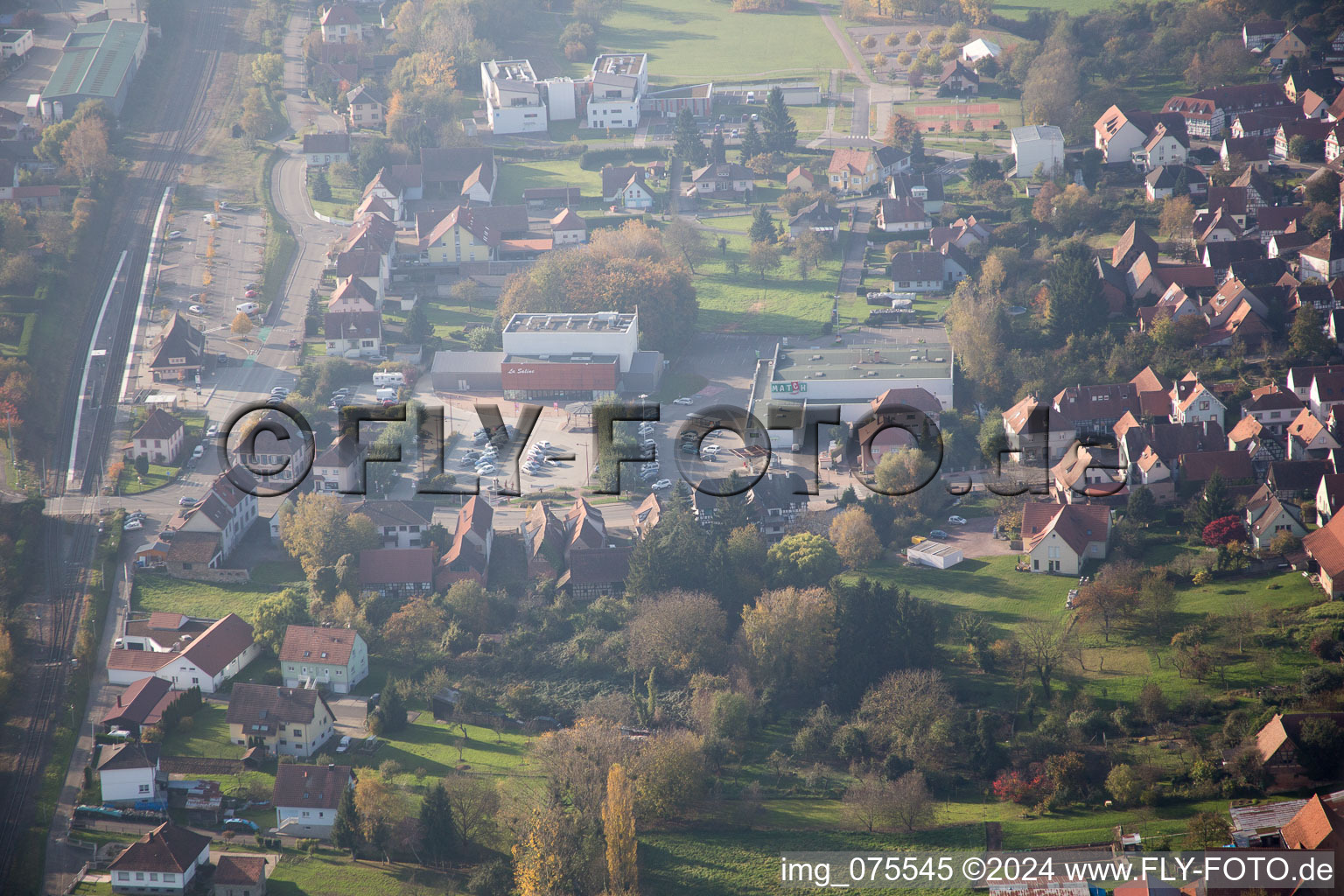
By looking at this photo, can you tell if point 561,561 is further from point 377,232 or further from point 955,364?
point 377,232

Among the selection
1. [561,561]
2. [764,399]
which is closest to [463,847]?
[561,561]

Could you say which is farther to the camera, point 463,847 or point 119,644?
point 119,644

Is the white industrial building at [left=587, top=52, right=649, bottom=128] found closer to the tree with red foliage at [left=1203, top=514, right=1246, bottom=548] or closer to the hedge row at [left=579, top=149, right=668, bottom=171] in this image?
the hedge row at [left=579, top=149, right=668, bottom=171]

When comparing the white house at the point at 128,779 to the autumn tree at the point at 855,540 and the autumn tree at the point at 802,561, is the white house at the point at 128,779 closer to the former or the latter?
the autumn tree at the point at 802,561

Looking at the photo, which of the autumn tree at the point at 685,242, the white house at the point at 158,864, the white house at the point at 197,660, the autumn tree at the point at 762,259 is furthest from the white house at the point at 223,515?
the autumn tree at the point at 762,259

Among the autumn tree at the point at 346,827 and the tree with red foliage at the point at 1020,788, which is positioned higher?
the tree with red foliage at the point at 1020,788

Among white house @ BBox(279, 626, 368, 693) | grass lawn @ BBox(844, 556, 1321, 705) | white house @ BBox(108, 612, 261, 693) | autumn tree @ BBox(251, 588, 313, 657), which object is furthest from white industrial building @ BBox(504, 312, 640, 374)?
white house @ BBox(279, 626, 368, 693)
